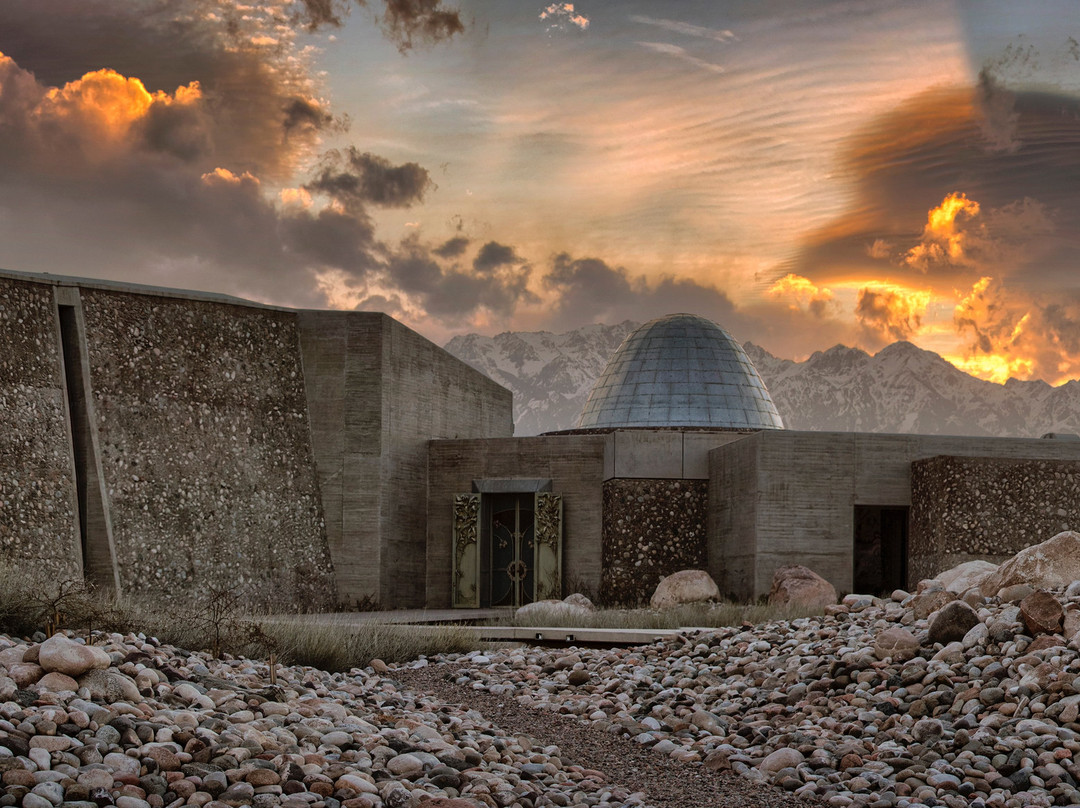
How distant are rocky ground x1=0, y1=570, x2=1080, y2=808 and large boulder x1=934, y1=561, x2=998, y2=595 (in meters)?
0.36

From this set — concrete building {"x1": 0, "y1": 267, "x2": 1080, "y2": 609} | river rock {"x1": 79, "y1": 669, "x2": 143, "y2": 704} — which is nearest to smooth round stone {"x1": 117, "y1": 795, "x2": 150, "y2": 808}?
river rock {"x1": 79, "y1": 669, "x2": 143, "y2": 704}

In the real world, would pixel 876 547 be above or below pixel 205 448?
below

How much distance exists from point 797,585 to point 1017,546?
13.5 feet

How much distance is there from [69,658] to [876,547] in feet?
64.6

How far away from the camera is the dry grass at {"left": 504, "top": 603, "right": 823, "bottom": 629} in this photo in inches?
634

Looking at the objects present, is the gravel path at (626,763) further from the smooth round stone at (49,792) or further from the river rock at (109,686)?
the smooth round stone at (49,792)

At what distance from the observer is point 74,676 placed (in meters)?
7.69

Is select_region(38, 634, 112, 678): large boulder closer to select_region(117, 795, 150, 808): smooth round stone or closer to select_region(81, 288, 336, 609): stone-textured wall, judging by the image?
select_region(117, 795, 150, 808): smooth round stone

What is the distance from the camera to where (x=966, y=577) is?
13367 mm

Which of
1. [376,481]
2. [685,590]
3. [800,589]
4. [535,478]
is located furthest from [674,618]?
[376,481]

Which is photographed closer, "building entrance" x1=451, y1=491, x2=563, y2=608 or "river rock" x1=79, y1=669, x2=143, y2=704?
"river rock" x1=79, y1=669, x2=143, y2=704

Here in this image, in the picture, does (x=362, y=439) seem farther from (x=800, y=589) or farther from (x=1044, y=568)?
(x=1044, y=568)

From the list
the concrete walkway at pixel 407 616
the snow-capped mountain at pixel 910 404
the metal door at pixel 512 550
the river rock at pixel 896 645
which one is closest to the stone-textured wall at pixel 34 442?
the concrete walkway at pixel 407 616

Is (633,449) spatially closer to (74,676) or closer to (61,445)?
(61,445)
